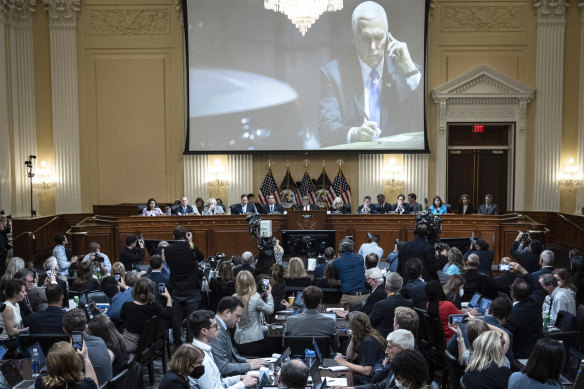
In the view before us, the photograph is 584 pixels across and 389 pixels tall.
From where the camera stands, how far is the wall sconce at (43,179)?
17328 millimetres

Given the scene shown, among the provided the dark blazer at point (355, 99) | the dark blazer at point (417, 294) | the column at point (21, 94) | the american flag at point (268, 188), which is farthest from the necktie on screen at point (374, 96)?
the dark blazer at point (417, 294)

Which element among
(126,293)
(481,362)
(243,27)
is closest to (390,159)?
(243,27)

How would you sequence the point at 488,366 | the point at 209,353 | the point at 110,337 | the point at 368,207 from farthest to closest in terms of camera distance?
the point at 368,207, the point at 110,337, the point at 209,353, the point at 488,366

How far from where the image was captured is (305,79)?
17234 mm

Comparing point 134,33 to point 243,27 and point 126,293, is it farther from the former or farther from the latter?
point 126,293

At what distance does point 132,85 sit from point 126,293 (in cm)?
1117

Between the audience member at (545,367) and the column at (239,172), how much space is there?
44.7 feet

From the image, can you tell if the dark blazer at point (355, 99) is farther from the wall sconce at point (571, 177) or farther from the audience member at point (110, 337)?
the audience member at point (110, 337)

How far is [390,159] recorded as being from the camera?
1747 cm

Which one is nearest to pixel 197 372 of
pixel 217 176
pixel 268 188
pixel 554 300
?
pixel 554 300

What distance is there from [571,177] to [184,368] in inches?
605

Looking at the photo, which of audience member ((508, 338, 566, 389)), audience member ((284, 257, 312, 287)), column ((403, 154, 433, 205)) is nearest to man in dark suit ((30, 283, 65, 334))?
audience member ((284, 257, 312, 287))

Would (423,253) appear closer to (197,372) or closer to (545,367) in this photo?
(545,367)

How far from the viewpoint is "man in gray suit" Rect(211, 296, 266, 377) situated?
544 cm
